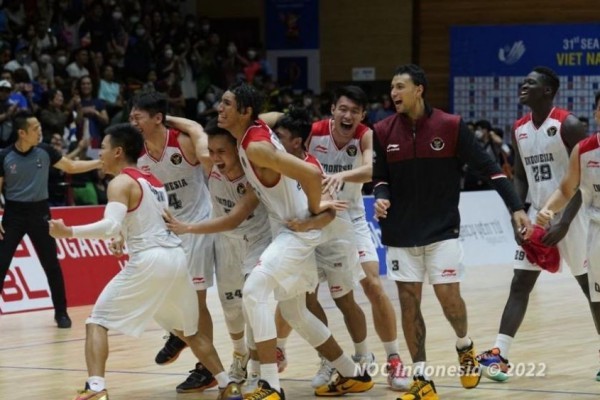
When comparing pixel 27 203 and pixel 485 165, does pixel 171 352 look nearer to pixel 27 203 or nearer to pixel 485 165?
pixel 485 165

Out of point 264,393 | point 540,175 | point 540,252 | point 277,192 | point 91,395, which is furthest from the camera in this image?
point 540,175

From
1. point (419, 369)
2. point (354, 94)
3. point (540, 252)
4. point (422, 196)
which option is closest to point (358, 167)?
point (354, 94)

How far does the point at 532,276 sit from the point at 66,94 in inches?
468

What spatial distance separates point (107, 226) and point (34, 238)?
5674 millimetres

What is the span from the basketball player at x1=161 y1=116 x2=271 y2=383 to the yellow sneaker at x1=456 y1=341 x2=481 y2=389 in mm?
1495

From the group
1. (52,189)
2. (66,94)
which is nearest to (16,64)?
(66,94)

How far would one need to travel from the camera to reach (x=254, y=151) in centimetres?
793

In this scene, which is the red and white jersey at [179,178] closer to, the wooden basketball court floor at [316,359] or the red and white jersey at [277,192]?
the red and white jersey at [277,192]

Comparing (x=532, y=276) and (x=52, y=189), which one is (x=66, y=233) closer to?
(x=532, y=276)

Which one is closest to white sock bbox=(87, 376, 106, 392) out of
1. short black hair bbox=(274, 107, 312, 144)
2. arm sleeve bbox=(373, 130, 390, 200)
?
short black hair bbox=(274, 107, 312, 144)

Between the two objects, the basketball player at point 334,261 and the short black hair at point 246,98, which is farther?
the basketball player at point 334,261

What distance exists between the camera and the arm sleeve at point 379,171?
8.65 meters

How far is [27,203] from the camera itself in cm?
1307

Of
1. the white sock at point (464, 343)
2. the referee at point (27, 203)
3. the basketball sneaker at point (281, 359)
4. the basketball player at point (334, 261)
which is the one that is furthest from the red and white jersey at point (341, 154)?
the referee at point (27, 203)
